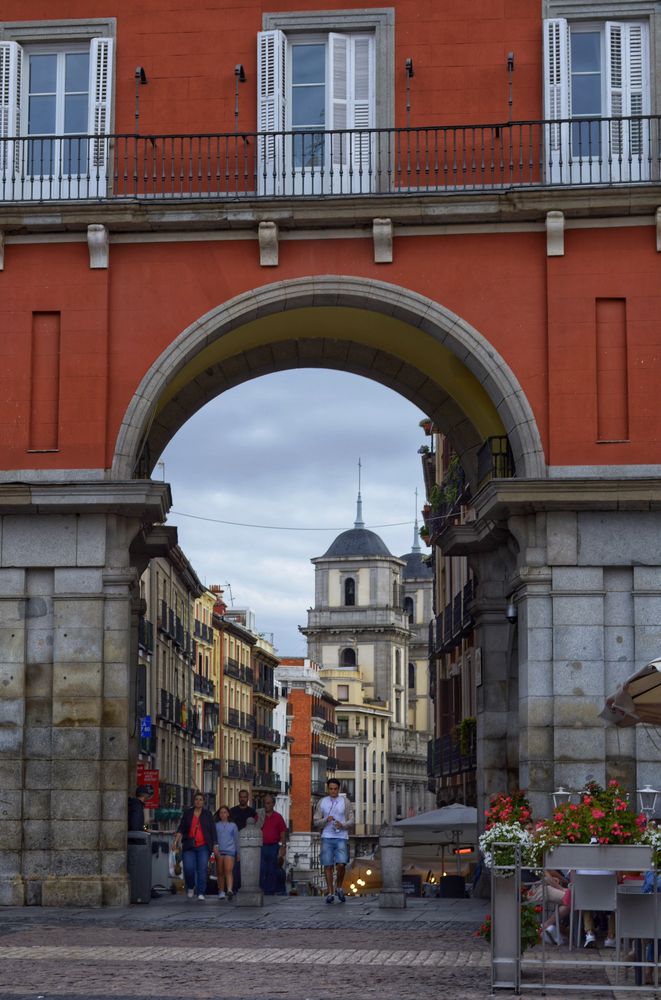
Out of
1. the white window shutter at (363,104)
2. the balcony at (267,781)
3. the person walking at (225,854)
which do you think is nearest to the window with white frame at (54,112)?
the white window shutter at (363,104)

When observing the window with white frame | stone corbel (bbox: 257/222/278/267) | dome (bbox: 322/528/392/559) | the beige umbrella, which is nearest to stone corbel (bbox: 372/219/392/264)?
stone corbel (bbox: 257/222/278/267)

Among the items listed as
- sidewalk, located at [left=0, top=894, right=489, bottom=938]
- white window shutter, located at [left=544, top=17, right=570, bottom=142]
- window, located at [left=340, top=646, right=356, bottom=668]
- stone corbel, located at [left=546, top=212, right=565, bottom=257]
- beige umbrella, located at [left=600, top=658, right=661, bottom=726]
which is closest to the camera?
beige umbrella, located at [left=600, top=658, right=661, bottom=726]

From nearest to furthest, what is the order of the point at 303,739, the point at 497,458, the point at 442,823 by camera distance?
the point at 497,458
the point at 442,823
the point at 303,739

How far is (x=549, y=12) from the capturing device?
81.9 feet

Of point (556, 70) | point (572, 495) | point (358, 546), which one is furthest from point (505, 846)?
point (358, 546)

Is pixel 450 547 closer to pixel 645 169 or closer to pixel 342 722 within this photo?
pixel 645 169

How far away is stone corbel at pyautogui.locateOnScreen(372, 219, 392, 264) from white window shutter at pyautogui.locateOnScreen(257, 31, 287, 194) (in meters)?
1.41

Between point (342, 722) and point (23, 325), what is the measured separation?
13299 cm

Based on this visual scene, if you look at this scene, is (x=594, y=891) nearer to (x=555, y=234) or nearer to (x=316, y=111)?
(x=555, y=234)

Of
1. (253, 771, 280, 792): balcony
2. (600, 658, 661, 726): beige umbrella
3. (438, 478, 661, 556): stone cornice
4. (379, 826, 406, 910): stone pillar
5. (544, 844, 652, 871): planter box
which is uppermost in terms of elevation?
(438, 478, 661, 556): stone cornice

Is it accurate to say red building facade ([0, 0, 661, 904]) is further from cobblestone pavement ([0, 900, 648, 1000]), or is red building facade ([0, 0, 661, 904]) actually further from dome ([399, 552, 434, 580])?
dome ([399, 552, 434, 580])

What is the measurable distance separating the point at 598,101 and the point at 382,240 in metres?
3.47

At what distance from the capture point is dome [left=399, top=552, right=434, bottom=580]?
186m

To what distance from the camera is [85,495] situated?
23844 millimetres
